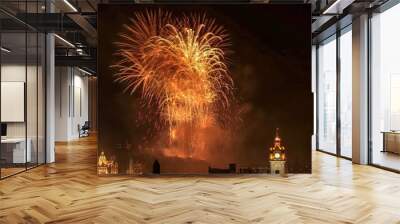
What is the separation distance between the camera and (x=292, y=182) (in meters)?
6.62

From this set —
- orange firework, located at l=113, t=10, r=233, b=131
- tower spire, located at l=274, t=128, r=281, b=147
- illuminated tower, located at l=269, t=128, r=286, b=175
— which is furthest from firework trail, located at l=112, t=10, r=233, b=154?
illuminated tower, located at l=269, t=128, r=286, b=175

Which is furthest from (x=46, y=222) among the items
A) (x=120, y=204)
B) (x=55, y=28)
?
(x=55, y=28)

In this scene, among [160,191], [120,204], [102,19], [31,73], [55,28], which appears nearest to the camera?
[120,204]

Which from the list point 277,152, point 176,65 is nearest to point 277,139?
point 277,152

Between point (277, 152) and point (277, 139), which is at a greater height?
point (277, 139)

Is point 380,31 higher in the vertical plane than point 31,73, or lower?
higher

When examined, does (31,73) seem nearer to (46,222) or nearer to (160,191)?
(160,191)

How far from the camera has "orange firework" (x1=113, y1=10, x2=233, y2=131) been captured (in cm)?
737

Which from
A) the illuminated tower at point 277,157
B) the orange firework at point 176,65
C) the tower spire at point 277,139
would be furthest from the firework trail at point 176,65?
the illuminated tower at point 277,157

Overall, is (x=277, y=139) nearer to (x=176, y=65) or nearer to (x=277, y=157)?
(x=277, y=157)

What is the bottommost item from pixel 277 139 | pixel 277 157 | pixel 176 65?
pixel 277 157

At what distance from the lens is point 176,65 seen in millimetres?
7383

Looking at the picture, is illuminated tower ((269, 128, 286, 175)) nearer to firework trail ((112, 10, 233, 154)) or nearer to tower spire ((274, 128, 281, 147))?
tower spire ((274, 128, 281, 147))

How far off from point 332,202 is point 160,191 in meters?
2.37
